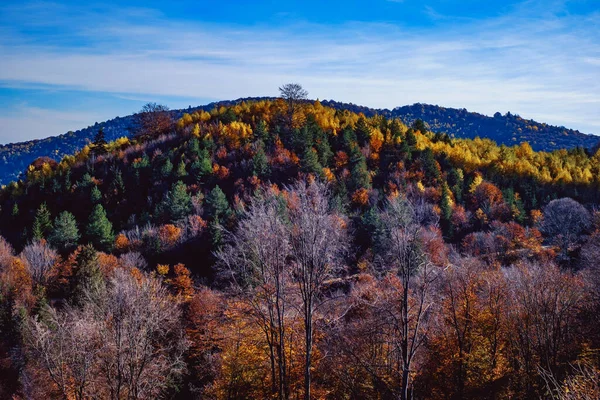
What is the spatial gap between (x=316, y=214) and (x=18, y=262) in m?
52.4

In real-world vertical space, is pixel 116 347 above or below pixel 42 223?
above

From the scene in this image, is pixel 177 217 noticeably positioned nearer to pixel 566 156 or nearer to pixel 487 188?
pixel 487 188

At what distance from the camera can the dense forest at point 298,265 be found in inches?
626

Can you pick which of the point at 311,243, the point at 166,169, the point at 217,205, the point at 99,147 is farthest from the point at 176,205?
the point at 311,243

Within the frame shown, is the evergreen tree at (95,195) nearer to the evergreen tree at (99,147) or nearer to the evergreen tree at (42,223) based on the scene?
the evergreen tree at (42,223)

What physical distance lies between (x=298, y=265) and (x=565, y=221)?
60.2 metres

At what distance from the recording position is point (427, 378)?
24.0 m

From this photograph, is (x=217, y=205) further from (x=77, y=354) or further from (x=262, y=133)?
(x=77, y=354)

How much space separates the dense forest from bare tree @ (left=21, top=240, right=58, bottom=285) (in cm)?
25

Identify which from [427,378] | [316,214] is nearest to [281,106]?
[427,378]

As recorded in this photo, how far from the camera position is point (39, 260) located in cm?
5106

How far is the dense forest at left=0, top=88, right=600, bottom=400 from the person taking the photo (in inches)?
626

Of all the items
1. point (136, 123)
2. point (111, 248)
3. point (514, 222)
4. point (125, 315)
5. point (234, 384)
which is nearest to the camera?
point (125, 315)

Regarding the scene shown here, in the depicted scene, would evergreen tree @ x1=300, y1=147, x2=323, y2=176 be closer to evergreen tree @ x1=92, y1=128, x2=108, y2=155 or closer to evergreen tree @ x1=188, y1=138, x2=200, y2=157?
evergreen tree @ x1=188, y1=138, x2=200, y2=157
